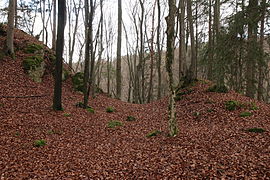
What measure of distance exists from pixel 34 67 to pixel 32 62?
45 cm

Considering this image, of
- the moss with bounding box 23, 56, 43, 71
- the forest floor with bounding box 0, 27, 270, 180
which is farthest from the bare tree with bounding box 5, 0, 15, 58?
the forest floor with bounding box 0, 27, 270, 180

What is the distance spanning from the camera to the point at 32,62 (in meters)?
14.6

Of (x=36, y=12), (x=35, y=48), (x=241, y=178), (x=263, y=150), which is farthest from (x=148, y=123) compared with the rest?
(x=36, y=12)

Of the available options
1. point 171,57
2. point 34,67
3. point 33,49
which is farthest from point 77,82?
point 171,57

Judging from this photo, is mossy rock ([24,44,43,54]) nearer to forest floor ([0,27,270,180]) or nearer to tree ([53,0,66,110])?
forest floor ([0,27,270,180])

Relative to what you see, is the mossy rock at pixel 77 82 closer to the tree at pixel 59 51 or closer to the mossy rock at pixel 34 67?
the mossy rock at pixel 34 67

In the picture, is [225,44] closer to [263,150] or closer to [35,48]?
[263,150]

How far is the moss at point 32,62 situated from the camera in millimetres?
14259

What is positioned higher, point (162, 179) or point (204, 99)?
point (204, 99)

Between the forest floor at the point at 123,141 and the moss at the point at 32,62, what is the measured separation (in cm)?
93

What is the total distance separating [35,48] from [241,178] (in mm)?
16379

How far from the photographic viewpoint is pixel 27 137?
7820 millimetres

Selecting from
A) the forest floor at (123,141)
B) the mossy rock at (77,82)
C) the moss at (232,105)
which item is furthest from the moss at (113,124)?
the mossy rock at (77,82)

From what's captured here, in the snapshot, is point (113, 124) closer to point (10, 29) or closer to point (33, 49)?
point (10, 29)
